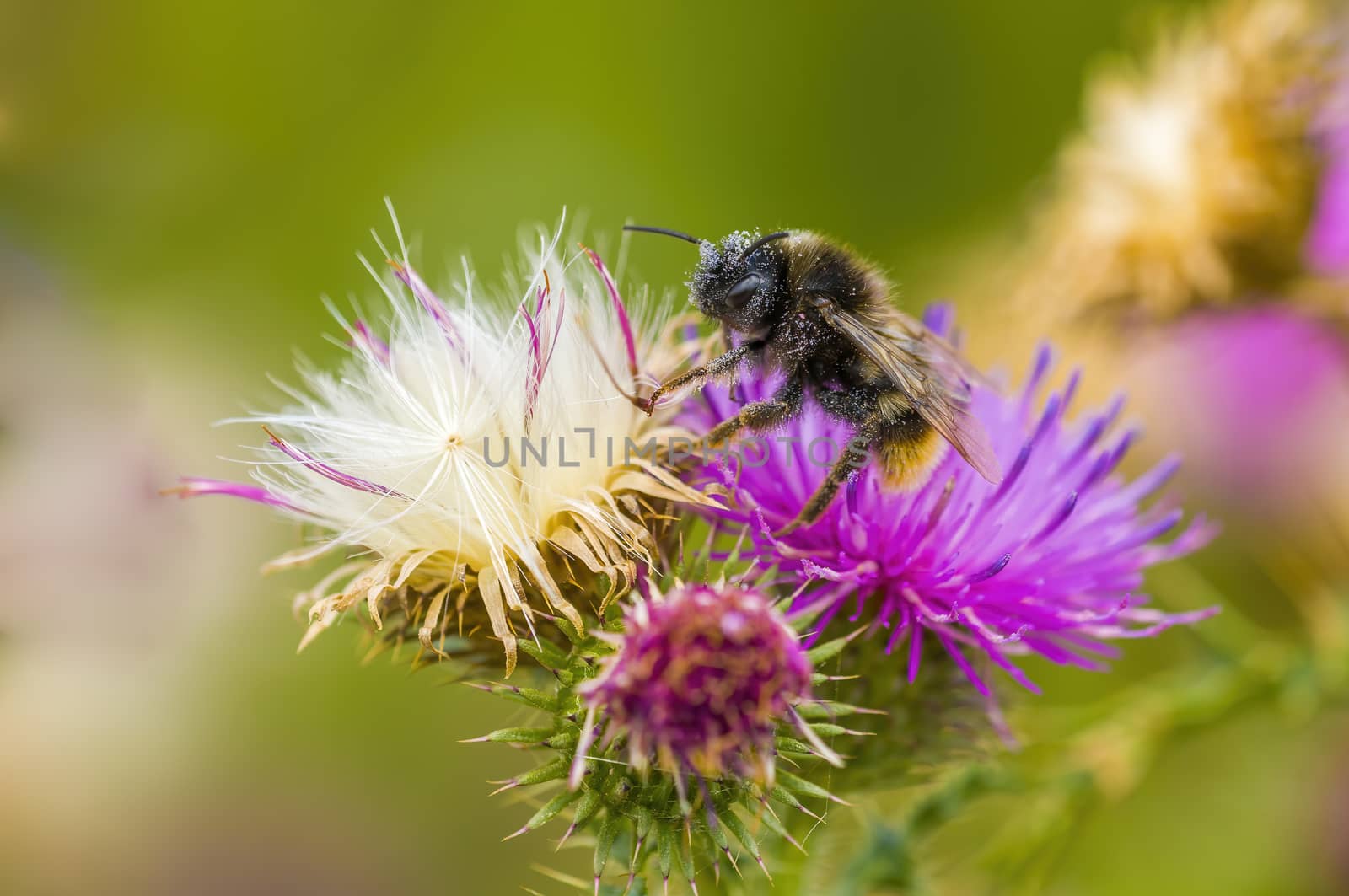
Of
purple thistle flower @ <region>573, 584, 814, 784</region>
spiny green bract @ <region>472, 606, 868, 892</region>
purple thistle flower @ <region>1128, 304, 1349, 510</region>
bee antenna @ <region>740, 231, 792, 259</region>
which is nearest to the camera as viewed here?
purple thistle flower @ <region>573, 584, 814, 784</region>

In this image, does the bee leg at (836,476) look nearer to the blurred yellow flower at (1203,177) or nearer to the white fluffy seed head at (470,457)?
the white fluffy seed head at (470,457)

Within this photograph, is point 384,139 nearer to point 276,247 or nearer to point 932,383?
point 276,247

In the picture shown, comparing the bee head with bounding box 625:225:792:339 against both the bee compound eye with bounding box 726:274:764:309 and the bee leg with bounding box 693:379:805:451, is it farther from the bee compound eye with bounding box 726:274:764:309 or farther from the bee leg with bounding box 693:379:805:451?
the bee leg with bounding box 693:379:805:451

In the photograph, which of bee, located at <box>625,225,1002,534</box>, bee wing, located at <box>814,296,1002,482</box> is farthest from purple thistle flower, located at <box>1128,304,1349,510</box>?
bee, located at <box>625,225,1002,534</box>

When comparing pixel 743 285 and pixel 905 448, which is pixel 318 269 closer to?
pixel 743 285

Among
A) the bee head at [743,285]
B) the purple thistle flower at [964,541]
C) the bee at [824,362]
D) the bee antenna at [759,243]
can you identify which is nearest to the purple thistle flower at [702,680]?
the purple thistle flower at [964,541]
